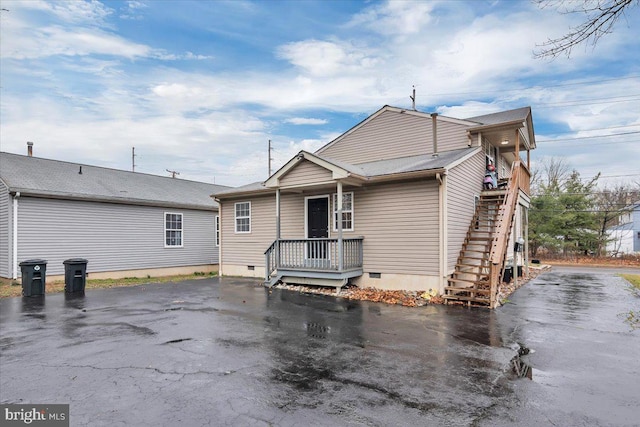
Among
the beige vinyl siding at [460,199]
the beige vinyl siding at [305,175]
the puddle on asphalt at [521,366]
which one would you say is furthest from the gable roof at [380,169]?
the puddle on asphalt at [521,366]

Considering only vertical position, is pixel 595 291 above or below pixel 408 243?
below

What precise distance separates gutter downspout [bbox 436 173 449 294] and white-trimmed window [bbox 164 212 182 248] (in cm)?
1339

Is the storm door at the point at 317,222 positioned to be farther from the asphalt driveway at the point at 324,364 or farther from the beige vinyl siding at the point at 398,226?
the asphalt driveway at the point at 324,364

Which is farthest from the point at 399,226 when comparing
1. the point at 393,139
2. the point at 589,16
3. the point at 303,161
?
the point at 589,16

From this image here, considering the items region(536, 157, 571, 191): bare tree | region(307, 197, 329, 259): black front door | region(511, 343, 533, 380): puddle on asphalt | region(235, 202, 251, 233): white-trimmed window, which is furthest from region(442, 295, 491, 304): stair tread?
region(536, 157, 571, 191): bare tree

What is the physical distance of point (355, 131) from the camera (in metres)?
15.8

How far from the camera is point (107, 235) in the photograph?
15.5 meters

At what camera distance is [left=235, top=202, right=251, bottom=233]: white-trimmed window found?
15547 millimetres

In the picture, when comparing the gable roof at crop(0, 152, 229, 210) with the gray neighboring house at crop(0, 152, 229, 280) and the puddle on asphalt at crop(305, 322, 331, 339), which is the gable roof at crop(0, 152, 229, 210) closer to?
the gray neighboring house at crop(0, 152, 229, 280)

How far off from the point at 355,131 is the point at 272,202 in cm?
494

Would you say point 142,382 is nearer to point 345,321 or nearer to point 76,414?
point 76,414

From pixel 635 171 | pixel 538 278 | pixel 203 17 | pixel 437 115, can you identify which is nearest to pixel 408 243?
pixel 437 115

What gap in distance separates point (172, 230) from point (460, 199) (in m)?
13.8

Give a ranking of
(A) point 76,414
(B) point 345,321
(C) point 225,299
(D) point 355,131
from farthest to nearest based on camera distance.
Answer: (D) point 355,131 < (C) point 225,299 < (B) point 345,321 < (A) point 76,414
